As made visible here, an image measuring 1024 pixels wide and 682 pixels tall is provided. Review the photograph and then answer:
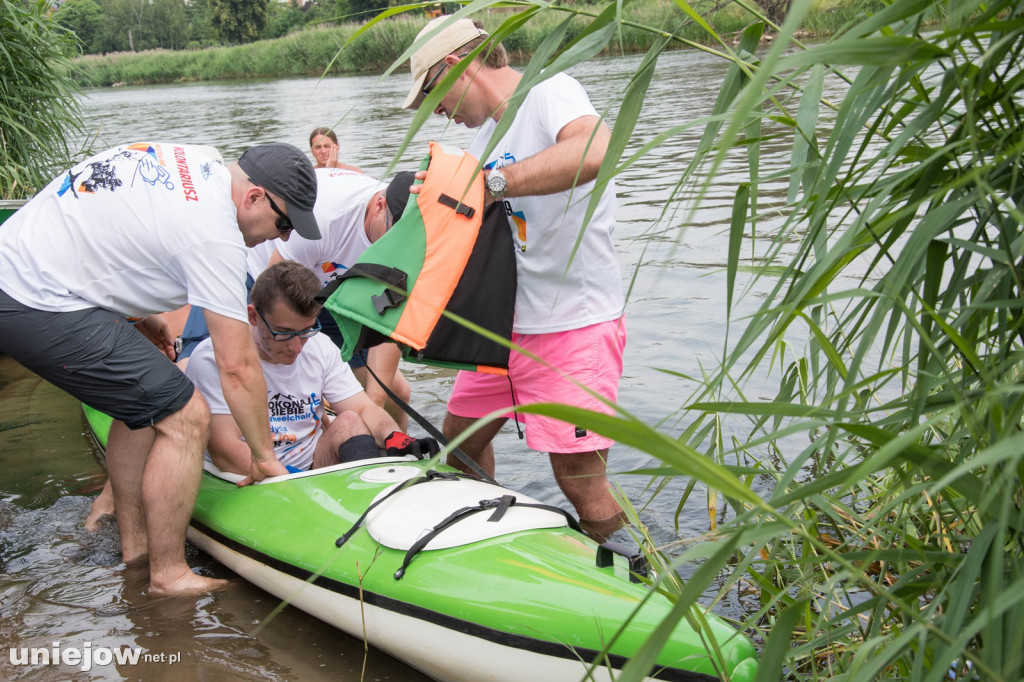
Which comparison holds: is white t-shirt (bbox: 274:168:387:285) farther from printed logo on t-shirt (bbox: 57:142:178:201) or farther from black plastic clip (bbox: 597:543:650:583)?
black plastic clip (bbox: 597:543:650:583)

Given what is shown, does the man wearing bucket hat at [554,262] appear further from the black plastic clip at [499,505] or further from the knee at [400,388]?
the knee at [400,388]

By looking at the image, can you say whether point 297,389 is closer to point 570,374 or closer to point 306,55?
point 570,374

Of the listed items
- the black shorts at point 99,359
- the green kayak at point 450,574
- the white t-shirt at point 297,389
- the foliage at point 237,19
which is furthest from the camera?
the foliage at point 237,19

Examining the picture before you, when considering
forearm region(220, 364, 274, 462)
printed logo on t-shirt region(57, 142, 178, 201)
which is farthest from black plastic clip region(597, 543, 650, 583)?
printed logo on t-shirt region(57, 142, 178, 201)

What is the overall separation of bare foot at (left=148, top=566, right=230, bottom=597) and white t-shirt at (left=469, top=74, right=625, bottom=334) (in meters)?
1.55

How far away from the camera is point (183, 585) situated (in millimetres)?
3426

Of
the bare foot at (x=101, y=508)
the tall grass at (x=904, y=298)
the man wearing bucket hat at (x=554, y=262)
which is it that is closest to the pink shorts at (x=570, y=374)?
the man wearing bucket hat at (x=554, y=262)

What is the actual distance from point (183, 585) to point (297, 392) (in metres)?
0.86

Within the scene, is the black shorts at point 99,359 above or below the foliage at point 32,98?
below

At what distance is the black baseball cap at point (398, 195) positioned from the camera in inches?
139

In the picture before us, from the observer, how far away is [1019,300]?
4.55ft

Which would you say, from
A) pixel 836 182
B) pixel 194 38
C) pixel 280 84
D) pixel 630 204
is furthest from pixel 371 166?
pixel 194 38

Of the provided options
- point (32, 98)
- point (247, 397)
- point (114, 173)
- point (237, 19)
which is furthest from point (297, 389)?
point (237, 19)

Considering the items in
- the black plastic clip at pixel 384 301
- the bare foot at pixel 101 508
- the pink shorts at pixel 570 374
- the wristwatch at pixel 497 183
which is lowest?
the bare foot at pixel 101 508
